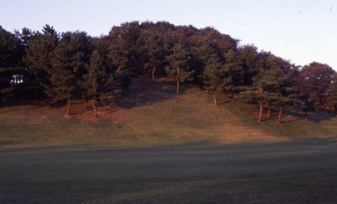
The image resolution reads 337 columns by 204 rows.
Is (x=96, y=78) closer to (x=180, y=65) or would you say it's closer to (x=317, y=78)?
(x=180, y=65)

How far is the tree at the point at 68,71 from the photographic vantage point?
209ft

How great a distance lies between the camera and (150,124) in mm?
66438

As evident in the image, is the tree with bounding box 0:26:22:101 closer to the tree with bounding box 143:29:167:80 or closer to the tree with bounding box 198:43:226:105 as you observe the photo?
the tree with bounding box 143:29:167:80

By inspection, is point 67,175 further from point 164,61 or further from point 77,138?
point 164,61

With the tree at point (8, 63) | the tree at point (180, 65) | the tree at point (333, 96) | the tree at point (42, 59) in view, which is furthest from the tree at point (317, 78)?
the tree at point (8, 63)

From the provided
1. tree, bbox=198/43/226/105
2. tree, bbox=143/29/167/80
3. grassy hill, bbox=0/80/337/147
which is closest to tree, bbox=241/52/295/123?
grassy hill, bbox=0/80/337/147

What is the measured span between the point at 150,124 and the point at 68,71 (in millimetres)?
11963

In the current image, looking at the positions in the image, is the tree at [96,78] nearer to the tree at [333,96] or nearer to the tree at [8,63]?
the tree at [8,63]

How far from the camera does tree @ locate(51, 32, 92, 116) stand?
63562 millimetres

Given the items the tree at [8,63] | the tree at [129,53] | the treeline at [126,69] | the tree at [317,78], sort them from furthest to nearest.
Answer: the tree at [317,78] < the tree at [129,53] < the treeline at [126,69] < the tree at [8,63]

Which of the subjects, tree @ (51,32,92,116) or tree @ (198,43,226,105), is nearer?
tree @ (51,32,92,116)

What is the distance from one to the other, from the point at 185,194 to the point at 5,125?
4517 centimetres

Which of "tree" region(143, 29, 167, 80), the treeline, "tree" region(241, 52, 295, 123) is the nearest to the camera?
the treeline

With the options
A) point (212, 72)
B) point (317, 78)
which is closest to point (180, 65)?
point (212, 72)
